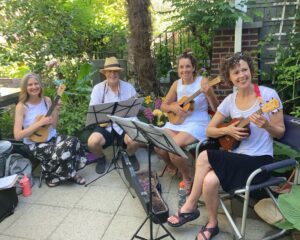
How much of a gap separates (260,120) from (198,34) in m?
3.34

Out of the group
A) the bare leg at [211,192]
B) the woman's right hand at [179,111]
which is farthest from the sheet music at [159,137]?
the woman's right hand at [179,111]

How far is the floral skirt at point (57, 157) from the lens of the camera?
10.9 ft

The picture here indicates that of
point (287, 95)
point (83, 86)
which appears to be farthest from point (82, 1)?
point (287, 95)

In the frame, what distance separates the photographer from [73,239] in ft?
8.25

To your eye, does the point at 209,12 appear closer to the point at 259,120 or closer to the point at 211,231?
the point at 259,120

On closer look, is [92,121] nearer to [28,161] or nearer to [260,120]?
[28,161]

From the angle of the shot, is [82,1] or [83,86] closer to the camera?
[83,86]

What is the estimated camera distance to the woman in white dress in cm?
305

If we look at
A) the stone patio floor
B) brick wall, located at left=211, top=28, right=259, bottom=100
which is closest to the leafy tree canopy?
brick wall, located at left=211, top=28, right=259, bottom=100

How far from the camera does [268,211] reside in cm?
249

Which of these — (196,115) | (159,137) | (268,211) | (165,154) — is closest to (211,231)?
(268,211)

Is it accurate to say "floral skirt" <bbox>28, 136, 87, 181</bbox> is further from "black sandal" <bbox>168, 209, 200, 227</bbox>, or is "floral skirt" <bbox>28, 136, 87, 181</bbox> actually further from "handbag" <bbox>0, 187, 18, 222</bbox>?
"black sandal" <bbox>168, 209, 200, 227</bbox>

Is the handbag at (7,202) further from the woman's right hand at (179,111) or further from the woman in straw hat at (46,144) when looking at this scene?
the woman's right hand at (179,111)

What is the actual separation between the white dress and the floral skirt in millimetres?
1144
